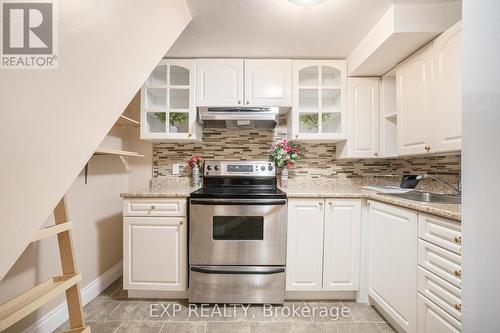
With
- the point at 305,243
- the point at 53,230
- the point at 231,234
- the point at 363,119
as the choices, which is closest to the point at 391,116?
the point at 363,119

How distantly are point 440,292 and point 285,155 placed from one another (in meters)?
1.48

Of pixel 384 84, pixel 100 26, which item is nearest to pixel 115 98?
pixel 100 26

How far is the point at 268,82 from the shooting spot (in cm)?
218

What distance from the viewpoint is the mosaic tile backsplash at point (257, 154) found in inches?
96.4

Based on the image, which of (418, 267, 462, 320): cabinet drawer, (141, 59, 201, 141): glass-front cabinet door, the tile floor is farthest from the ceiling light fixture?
the tile floor

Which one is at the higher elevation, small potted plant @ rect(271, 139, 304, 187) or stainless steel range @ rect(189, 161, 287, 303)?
small potted plant @ rect(271, 139, 304, 187)

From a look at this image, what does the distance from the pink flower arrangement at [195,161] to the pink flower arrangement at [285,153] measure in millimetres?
758

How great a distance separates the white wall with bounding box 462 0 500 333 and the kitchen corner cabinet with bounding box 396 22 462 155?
117 centimetres

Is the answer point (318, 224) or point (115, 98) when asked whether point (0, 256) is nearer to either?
point (115, 98)

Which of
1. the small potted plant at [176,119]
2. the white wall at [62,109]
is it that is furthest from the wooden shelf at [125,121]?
the white wall at [62,109]

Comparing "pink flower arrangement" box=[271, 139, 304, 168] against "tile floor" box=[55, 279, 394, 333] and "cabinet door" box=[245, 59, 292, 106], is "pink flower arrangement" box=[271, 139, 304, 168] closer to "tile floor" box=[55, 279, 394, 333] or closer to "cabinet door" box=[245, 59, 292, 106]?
"cabinet door" box=[245, 59, 292, 106]

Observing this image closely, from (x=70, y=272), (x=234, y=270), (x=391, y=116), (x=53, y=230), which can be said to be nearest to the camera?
(x=53, y=230)

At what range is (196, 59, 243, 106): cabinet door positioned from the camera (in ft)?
7.10
